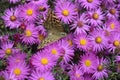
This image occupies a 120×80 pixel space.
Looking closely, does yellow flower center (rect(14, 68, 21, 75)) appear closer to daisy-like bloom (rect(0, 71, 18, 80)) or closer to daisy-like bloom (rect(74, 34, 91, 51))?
daisy-like bloom (rect(0, 71, 18, 80))

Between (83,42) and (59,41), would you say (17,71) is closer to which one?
(59,41)

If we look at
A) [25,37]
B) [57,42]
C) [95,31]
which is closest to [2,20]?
[25,37]

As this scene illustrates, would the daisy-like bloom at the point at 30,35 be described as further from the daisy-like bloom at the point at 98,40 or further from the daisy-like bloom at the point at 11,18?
the daisy-like bloom at the point at 98,40

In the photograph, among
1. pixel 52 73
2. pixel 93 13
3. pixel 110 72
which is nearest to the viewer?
pixel 52 73

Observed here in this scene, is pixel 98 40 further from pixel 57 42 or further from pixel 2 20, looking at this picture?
pixel 2 20

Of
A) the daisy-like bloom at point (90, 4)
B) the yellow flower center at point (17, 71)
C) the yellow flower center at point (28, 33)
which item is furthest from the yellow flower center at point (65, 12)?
the yellow flower center at point (17, 71)

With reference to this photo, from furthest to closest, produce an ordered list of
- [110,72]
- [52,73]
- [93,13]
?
[93,13] < [110,72] < [52,73]

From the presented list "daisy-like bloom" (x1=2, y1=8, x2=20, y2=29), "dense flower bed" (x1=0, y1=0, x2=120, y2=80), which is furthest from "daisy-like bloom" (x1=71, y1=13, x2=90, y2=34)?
"daisy-like bloom" (x1=2, y1=8, x2=20, y2=29)
